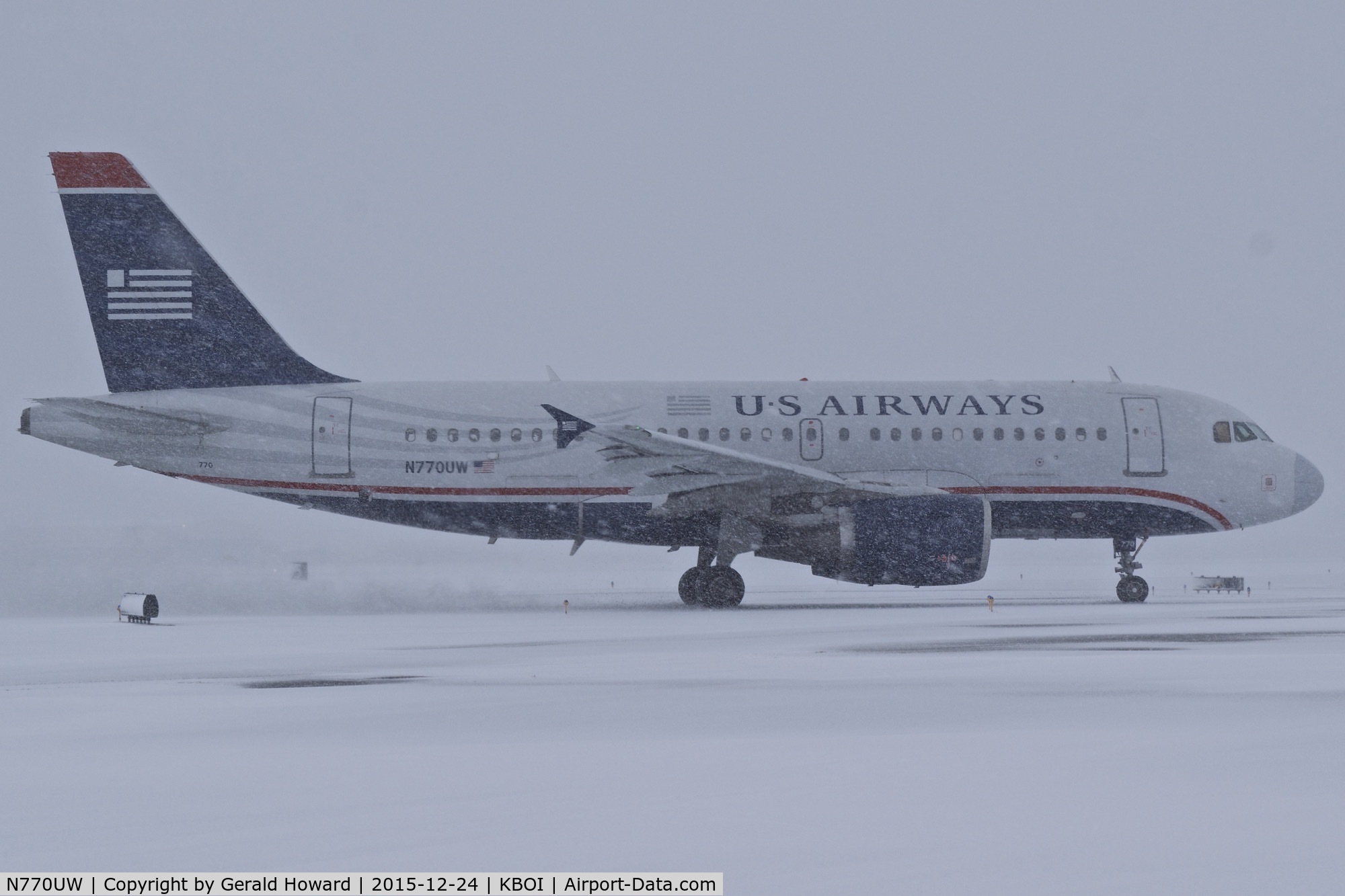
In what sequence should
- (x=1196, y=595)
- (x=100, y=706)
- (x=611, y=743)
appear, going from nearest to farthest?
(x=611, y=743) → (x=100, y=706) → (x=1196, y=595)

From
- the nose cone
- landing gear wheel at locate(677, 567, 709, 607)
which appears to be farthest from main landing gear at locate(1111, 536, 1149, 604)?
landing gear wheel at locate(677, 567, 709, 607)

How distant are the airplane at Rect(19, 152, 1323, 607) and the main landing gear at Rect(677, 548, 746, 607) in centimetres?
3

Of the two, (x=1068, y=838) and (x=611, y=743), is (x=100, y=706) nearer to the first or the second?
(x=611, y=743)

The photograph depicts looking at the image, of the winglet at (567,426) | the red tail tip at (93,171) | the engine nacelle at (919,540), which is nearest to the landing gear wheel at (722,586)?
the engine nacelle at (919,540)

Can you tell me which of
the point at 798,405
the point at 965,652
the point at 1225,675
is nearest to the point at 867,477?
the point at 798,405

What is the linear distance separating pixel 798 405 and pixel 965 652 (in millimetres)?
11239

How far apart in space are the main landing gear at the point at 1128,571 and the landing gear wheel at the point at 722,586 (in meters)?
6.86

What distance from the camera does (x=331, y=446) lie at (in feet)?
77.2

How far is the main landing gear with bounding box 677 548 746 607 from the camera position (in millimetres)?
23453

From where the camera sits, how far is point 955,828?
17.8ft

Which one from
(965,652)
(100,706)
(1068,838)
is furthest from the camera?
(965,652)

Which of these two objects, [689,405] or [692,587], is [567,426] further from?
[692,587]
